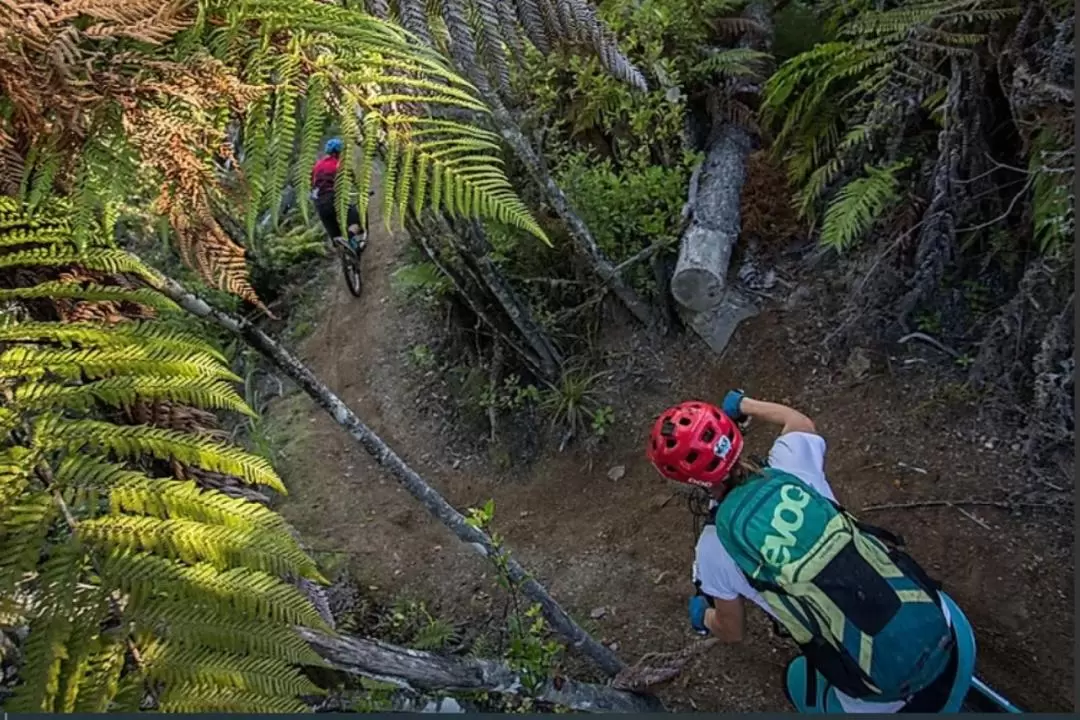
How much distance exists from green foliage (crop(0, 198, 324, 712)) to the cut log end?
3751 millimetres

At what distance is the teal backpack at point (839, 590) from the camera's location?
2330mm

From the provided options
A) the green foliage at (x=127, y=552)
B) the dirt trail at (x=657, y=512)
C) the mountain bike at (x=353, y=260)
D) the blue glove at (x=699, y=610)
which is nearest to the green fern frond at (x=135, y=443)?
the green foliage at (x=127, y=552)

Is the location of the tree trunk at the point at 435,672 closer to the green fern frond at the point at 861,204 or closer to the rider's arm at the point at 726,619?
the rider's arm at the point at 726,619

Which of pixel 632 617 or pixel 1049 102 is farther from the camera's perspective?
pixel 632 617

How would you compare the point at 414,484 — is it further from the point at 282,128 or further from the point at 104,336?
the point at 282,128

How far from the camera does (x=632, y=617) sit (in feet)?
14.6

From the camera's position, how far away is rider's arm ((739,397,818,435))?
300 cm

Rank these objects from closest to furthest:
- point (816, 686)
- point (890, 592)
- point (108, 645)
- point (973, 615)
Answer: point (108, 645)
point (890, 592)
point (816, 686)
point (973, 615)

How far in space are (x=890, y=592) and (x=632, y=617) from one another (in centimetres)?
228

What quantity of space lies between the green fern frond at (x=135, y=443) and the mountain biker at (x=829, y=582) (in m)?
1.46

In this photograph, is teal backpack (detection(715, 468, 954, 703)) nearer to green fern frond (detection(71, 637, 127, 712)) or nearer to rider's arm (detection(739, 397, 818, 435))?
rider's arm (detection(739, 397, 818, 435))

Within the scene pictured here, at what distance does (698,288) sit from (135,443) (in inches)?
160

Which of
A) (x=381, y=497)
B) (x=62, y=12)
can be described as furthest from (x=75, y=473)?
(x=381, y=497)

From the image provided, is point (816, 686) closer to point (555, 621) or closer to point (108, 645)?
point (555, 621)
